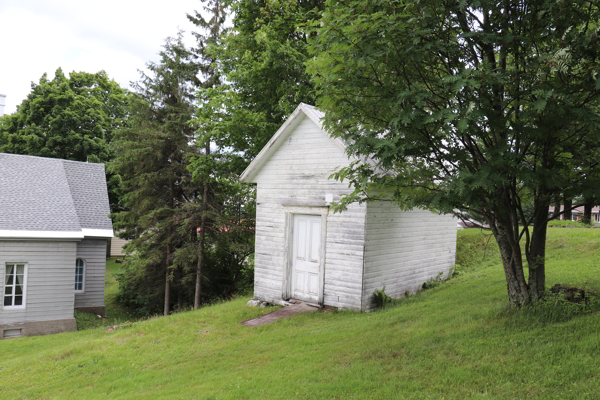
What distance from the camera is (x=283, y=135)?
12.0 metres

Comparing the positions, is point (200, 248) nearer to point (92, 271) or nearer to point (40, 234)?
point (92, 271)

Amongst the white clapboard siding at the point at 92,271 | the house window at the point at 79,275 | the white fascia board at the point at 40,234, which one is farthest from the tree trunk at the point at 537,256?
the house window at the point at 79,275

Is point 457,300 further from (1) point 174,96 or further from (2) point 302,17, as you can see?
(1) point 174,96

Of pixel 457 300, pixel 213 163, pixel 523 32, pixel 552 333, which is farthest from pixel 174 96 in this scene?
pixel 552 333

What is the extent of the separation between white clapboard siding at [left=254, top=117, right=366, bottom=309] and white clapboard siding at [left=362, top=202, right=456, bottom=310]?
35 centimetres

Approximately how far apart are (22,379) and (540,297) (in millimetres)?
9569

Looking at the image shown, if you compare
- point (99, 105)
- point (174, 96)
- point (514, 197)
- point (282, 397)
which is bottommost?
point (282, 397)

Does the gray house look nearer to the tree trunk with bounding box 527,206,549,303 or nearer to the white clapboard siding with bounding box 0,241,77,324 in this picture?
the white clapboard siding with bounding box 0,241,77,324

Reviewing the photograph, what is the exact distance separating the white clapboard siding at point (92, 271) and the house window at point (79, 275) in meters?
0.15

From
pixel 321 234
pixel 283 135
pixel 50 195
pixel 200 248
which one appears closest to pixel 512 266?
pixel 321 234

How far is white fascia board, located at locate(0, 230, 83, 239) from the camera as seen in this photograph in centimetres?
1455

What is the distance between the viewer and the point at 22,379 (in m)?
8.58

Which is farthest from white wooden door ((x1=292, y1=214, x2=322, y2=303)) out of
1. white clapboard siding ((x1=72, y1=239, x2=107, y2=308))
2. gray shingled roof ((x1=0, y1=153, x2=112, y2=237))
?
white clapboard siding ((x1=72, y1=239, x2=107, y2=308))

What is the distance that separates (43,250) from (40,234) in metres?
0.65
